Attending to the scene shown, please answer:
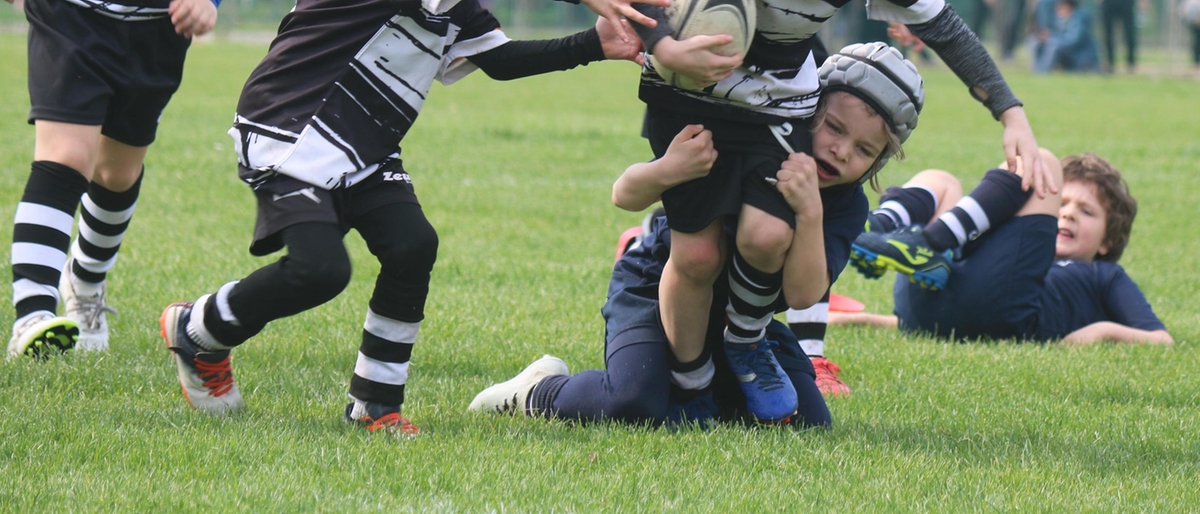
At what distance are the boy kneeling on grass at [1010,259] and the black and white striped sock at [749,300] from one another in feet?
4.14

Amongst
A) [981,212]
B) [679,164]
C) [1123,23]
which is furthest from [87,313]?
[1123,23]

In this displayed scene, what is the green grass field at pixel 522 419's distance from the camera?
2.83 metres

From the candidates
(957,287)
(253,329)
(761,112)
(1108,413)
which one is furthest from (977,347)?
(253,329)

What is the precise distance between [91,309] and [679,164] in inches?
89.0

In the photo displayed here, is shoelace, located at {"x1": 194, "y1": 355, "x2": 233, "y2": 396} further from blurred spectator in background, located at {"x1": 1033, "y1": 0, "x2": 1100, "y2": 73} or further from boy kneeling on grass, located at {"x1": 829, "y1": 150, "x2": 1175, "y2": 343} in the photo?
blurred spectator in background, located at {"x1": 1033, "y1": 0, "x2": 1100, "y2": 73}

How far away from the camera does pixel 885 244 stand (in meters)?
4.75

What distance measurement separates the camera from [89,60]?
394cm

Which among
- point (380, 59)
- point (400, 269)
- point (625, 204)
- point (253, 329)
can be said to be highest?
point (380, 59)

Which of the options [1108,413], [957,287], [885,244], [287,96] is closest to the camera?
[287,96]

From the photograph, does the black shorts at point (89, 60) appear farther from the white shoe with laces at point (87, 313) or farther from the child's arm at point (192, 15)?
the white shoe with laces at point (87, 313)

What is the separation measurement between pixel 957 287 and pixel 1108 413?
1.29 metres

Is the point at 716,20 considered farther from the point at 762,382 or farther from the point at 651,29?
the point at 762,382

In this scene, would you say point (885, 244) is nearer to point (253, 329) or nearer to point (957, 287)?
point (957, 287)

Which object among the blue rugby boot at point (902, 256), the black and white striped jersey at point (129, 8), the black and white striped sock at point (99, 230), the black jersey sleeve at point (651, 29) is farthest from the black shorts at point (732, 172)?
the black and white striped sock at point (99, 230)
